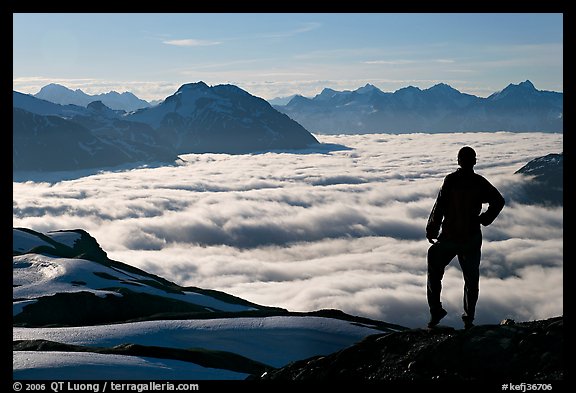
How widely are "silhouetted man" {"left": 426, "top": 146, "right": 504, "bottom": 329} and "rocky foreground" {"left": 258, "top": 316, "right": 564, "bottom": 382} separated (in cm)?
113

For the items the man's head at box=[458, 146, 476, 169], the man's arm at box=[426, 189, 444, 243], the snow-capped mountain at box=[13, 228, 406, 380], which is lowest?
the snow-capped mountain at box=[13, 228, 406, 380]

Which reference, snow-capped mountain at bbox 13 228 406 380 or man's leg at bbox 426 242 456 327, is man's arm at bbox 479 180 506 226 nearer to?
man's leg at bbox 426 242 456 327

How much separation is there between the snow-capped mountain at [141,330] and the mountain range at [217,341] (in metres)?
0.09

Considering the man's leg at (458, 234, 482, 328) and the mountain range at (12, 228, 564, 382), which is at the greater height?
the man's leg at (458, 234, 482, 328)

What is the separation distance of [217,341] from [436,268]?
28010 millimetres

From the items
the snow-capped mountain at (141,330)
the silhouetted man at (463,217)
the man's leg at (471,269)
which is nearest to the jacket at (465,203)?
the silhouetted man at (463,217)

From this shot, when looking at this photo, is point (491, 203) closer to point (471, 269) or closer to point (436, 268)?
point (471, 269)

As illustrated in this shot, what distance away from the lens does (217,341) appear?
39312mm

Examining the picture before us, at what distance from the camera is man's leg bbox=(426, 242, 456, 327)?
43.9 feet

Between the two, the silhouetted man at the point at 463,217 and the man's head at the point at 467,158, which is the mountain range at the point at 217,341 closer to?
the silhouetted man at the point at 463,217

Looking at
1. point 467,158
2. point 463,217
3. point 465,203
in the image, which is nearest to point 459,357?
point 463,217

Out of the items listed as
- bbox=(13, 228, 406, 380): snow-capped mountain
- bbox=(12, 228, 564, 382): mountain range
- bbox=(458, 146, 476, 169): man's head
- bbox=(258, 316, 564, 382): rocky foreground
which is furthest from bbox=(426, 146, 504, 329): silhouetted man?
bbox=(13, 228, 406, 380): snow-capped mountain
